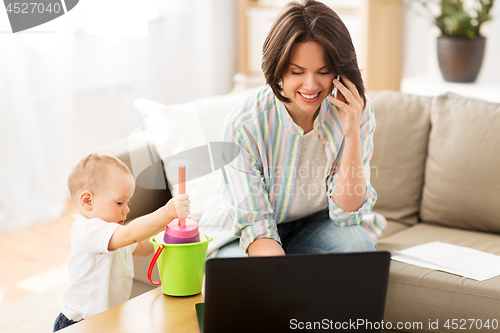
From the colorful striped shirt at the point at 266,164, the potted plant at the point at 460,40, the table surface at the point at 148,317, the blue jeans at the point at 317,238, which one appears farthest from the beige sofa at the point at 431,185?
the potted plant at the point at 460,40

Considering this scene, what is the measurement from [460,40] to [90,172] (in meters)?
2.13

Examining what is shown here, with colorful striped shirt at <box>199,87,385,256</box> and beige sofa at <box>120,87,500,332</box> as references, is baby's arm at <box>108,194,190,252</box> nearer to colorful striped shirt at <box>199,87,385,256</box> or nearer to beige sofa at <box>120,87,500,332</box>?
colorful striped shirt at <box>199,87,385,256</box>

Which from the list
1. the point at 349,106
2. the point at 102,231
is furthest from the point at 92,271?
the point at 349,106

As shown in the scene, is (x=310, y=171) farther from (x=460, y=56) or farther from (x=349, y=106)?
(x=460, y=56)

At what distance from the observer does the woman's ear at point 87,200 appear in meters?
1.10

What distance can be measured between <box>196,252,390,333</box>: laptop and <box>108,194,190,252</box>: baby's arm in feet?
0.62

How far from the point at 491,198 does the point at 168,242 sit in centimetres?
111

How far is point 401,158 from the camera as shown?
73.7 inches

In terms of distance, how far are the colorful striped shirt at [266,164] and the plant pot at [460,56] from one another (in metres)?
1.47

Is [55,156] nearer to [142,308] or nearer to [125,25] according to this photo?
[125,25]

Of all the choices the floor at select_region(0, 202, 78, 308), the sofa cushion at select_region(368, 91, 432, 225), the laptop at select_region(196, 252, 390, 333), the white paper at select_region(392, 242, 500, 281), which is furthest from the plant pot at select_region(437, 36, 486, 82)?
the laptop at select_region(196, 252, 390, 333)

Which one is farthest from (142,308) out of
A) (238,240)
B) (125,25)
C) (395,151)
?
(125,25)

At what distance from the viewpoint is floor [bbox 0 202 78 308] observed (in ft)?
7.06

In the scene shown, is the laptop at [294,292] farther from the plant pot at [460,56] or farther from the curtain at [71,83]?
the plant pot at [460,56]
